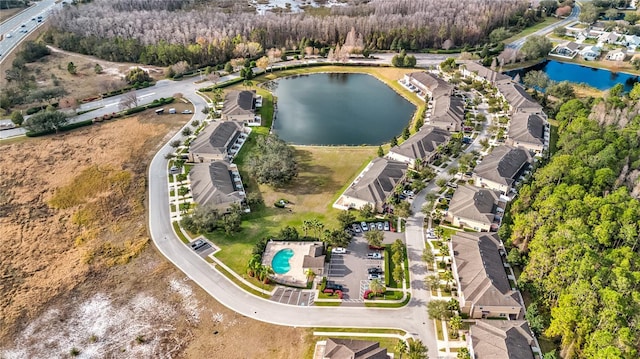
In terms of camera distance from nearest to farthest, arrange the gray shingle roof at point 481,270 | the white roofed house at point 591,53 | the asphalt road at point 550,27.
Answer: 1. the gray shingle roof at point 481,270
2. the white roofed house at point 591,53
3. the asphalt road at point 550,27

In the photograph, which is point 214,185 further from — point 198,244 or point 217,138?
point 217,138

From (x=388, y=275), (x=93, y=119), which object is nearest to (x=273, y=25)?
(x=93, y=119)

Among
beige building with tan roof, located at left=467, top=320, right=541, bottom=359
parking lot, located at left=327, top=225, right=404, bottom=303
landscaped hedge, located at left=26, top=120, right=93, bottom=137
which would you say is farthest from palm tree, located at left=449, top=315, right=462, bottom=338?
landscaped hedge, located at left=26, top=120, right=93, bottom=137

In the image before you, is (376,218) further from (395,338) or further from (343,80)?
(343,80)

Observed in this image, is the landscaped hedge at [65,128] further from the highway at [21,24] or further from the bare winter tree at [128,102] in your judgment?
the highway at [21,24]

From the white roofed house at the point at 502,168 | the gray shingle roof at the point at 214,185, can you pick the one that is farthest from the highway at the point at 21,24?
the white roofed house at the point at 502,168

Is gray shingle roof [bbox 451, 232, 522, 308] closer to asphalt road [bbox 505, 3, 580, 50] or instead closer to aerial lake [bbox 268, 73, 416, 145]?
aerial lake [bbox 268, 73, 416, 145]
